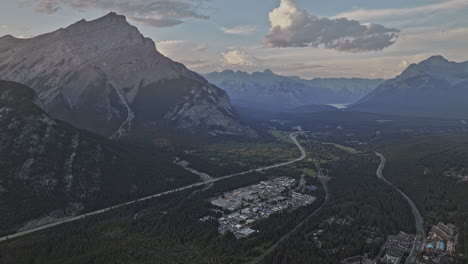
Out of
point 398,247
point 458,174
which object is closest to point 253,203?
point 398,247

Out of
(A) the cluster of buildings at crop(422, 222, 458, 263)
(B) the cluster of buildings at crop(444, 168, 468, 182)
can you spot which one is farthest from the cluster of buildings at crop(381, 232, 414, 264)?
(B) the cluster of buildings at crop(444, 168, 468, 182)

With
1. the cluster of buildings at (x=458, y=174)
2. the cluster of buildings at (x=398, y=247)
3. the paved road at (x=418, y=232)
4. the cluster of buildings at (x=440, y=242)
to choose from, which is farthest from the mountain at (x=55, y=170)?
the cluster of buildings at (x=458, y=174)

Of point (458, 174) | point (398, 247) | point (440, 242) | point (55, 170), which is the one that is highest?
point (55, 170)

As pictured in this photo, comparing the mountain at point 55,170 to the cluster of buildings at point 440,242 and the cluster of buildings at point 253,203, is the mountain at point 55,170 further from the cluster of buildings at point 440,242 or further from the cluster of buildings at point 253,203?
the cluster of buildings at point 440,242

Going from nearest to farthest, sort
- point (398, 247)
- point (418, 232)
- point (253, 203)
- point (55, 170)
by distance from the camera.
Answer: point (398, 247) < point (418, 232) < point (253, 203) < point (55, 170)

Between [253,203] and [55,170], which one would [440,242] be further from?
[55,170]

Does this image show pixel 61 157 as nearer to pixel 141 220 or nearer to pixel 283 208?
pixel 141 220
